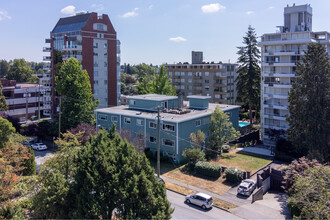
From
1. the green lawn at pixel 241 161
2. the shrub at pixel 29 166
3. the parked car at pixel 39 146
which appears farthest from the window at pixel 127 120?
the shrub at pixel 29 166

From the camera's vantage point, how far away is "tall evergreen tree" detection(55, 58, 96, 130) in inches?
2115

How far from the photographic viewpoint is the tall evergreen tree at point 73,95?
53.7 meters

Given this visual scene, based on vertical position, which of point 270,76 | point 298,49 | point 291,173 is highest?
point 298,49

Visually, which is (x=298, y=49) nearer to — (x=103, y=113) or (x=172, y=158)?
(x=172, y=158)

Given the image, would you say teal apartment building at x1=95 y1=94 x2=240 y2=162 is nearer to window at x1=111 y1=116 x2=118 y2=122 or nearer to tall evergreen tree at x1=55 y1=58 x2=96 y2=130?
window at x1=111 y1=116 x2=118 y2=122

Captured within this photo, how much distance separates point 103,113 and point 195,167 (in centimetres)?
2082

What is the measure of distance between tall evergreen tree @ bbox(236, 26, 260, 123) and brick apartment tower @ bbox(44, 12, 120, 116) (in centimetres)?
3125

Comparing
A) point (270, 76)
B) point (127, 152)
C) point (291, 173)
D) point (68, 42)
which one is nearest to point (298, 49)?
point (270, 76)

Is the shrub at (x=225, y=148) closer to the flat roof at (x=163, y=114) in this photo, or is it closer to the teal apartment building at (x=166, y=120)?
the teal apartment building at (x=166, y=120)

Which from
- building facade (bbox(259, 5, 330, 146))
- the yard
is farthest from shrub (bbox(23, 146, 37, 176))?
building facade (bbox(259, 5, 330, 146))

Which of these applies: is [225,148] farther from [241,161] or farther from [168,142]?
[168,142]

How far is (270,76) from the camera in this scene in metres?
54.8

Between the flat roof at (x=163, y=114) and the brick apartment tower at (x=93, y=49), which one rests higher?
the brick apartment tower at (x=93, y=49)

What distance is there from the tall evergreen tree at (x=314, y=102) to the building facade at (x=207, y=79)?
136 ft
